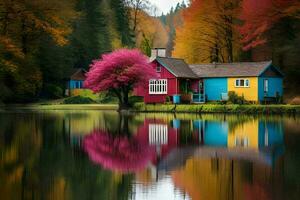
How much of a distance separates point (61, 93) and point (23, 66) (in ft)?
65.3

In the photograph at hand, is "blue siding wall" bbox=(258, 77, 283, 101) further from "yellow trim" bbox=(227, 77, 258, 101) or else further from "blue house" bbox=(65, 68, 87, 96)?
"blue house" bbox=(65, 68, 87, 96)

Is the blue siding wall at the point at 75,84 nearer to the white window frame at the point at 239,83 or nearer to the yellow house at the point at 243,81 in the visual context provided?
the yellow house at the point at 243,81

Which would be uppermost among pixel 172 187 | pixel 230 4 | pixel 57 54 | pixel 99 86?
pixel 230 4

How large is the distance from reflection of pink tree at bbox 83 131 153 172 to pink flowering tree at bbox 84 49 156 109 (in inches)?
913

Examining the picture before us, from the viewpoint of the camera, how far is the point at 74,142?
20.0m

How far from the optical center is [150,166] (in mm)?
13961

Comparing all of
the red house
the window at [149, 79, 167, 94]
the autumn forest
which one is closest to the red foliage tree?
the autumn forest

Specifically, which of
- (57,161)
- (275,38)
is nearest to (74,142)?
(57,161)

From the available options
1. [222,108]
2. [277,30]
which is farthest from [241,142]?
[277,30]

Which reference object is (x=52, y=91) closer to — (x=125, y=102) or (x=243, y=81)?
(x=125, y=102)

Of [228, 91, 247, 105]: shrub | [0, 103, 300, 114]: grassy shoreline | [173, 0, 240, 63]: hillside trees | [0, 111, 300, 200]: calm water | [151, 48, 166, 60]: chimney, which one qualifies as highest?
[173, 0, 240, 63]: hillside trees

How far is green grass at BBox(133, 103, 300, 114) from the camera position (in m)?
40.4

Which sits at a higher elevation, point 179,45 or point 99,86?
point 179,45

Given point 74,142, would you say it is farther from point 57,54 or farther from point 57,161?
point 57,54
